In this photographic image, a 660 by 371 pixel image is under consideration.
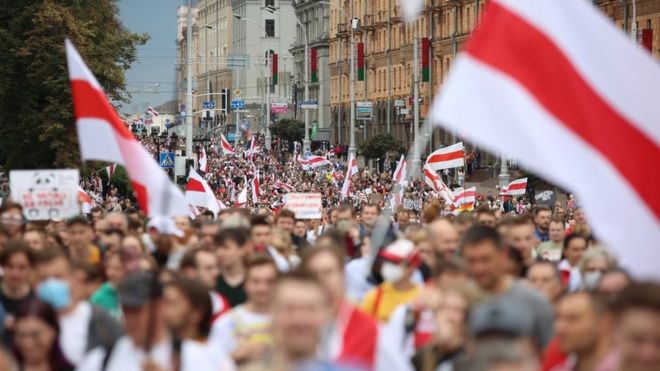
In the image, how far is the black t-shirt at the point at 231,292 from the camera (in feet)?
37.7

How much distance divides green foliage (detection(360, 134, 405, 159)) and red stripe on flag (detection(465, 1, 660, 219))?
82.4 meters

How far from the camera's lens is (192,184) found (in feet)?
85.0

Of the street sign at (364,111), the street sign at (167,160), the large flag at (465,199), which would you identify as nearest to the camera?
the large flag at (465,199)

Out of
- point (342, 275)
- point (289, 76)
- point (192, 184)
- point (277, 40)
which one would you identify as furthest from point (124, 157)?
point (277, 40)

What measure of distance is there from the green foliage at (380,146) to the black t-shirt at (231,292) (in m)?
79.8

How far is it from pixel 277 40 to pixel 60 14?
124 metres

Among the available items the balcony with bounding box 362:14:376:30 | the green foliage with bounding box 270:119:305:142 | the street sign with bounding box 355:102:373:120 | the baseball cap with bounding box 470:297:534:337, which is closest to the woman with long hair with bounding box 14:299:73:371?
the baseball cap with bounding box 470:297:534:337

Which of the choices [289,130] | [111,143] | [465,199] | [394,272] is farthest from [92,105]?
[289,130]

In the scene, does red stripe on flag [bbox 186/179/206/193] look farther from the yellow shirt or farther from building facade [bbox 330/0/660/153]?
building facade [bbox 330/0/660/153]

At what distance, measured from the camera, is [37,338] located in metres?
8.39

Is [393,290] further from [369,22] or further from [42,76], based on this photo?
[369,22]

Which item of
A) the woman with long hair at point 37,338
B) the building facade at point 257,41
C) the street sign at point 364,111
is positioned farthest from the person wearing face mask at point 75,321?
the building facade at point 257,41

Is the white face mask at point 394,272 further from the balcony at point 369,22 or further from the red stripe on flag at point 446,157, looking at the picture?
the balcony at point 369,22

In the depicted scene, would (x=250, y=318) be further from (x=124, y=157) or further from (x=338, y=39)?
(x=338, y=39)
